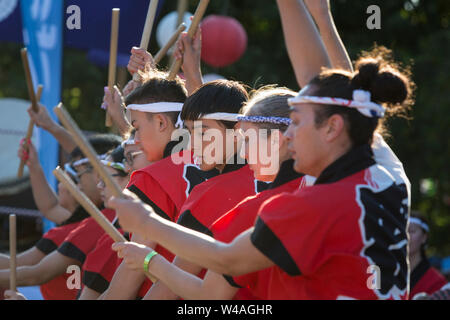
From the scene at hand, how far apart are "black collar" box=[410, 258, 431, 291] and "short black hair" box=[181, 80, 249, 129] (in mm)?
3040

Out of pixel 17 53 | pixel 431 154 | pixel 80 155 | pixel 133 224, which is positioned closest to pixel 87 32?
pixel 80 155

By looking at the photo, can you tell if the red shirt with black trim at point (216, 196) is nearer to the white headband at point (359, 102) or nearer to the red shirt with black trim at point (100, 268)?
the white headband at point (359, 102)

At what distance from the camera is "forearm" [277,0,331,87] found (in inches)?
92.3

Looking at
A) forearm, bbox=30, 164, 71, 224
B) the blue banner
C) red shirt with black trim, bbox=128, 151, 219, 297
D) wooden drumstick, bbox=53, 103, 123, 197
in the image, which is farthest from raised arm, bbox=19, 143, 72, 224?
wooden drumstick, bbox=53, 103, 123, 197

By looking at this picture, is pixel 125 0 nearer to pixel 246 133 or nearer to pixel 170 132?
pixel 170 132

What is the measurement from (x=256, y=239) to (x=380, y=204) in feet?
1.14

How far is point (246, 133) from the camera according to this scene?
95.1 inches

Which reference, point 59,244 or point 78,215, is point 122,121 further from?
point 59,244

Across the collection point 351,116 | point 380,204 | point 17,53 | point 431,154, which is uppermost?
point 351,116

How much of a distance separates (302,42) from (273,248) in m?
0.77

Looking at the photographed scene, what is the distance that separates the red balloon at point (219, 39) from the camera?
832cm

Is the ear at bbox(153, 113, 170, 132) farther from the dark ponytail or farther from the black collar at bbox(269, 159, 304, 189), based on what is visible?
the dark ponytail

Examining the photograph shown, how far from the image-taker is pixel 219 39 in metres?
8.34

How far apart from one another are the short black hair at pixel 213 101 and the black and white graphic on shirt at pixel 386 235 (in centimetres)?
85
